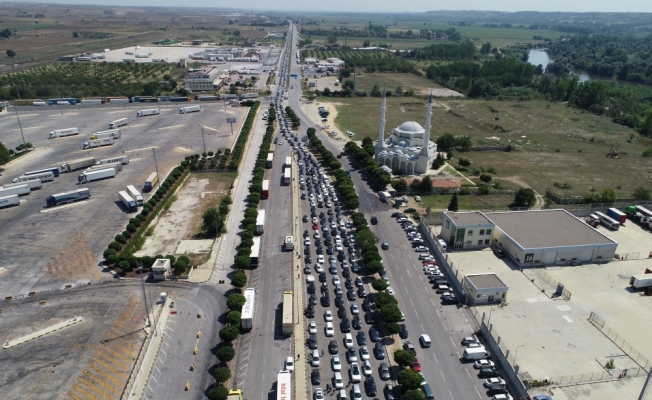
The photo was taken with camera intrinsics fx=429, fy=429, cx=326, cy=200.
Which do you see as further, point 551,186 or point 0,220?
point 551,186

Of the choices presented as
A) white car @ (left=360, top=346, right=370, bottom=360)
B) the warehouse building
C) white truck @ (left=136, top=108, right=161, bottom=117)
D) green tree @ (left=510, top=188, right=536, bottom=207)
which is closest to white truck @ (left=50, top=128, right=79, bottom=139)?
white truck @ (left=136, top=108, right=161, bottom=117)

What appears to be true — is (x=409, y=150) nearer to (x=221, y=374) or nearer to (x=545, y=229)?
(x=545, y=229)

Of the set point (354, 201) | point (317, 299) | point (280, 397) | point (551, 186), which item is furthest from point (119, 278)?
point (551, 186)

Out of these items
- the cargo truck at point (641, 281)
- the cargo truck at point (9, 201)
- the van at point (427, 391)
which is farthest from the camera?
the cargo truck at point (9, 201)

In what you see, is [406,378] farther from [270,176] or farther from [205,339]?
[270,176]

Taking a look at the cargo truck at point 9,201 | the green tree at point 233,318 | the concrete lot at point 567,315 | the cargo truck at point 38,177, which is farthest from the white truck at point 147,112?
the concrete lot at point 567,315

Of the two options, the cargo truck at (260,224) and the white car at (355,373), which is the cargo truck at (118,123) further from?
the white car at (355,373)

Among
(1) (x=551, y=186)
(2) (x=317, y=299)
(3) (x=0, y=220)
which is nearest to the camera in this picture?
(2) (x=317, y=299)
